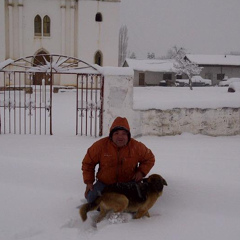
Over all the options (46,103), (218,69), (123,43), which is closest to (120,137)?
(46,103)

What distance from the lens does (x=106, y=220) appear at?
370 centimetres

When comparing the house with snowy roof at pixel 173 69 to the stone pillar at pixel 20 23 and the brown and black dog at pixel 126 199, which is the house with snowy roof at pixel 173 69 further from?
the brown and black dog at pixel 126 199

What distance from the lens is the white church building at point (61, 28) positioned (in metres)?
26.1

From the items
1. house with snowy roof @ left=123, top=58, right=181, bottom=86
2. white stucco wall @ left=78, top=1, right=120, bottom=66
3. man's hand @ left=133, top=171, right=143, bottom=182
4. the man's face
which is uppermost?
white stucco wall @ left=78, top=1, right=120, bottom=66

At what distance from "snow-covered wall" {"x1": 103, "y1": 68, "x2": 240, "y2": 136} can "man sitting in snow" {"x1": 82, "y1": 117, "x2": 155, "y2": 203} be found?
447 cm

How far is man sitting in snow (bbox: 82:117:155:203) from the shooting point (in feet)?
12.5

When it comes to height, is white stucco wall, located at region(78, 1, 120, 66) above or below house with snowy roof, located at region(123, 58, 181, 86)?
Result: above

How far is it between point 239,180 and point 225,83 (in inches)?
1437

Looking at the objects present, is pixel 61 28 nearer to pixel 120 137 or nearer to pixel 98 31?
pixel 98 31

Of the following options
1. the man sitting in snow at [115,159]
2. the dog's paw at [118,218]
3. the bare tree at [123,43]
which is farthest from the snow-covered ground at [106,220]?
the bare tree at [123,43]

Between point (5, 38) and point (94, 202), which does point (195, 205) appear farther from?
point (5, 38)

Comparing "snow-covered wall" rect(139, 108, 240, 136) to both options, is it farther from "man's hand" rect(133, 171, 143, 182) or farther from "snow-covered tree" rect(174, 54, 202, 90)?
"snow-covered tree" rect(174, 54, 202, 90)

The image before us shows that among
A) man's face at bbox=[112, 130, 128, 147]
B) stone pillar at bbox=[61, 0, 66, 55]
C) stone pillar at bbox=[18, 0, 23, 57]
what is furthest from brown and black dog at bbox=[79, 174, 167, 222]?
stone pillar at bbox=[18, 0, 23, 57]

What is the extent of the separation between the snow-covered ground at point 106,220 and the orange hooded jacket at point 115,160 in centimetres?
53
